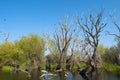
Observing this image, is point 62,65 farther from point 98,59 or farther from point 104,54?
point 104,54

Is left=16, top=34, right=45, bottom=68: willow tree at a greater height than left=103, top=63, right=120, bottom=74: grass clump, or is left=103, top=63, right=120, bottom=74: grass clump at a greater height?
left=16, top=34, right=45, bottom=68: willow tree

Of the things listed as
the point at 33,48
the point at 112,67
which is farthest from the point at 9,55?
the point at 112,67

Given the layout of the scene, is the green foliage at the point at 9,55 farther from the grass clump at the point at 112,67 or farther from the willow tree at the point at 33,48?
the grass clump at the point at 112,67

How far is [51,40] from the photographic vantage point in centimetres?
7038

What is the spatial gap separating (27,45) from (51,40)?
661 centimetres

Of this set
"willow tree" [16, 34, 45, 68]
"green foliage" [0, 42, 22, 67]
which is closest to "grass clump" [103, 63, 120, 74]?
"willow tree" [16, 34, 45, 68]

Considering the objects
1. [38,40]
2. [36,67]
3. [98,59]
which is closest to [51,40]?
[38,40]

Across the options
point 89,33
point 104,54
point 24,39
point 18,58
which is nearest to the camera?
point 89,33

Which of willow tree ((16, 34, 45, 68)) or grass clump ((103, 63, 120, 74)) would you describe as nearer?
grass clump ((103, 63, 120, 74))

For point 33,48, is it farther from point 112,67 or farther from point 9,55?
point 112,67

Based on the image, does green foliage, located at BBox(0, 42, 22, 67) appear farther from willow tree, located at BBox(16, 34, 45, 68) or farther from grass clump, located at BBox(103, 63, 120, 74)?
grass clump, located at BBox(103, 63, 120, 74)

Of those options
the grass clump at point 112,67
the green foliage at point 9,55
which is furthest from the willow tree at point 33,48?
the grass clump at point 112,67

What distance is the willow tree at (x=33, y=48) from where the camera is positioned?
219 feet

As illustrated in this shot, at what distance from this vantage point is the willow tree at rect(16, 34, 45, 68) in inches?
2625
